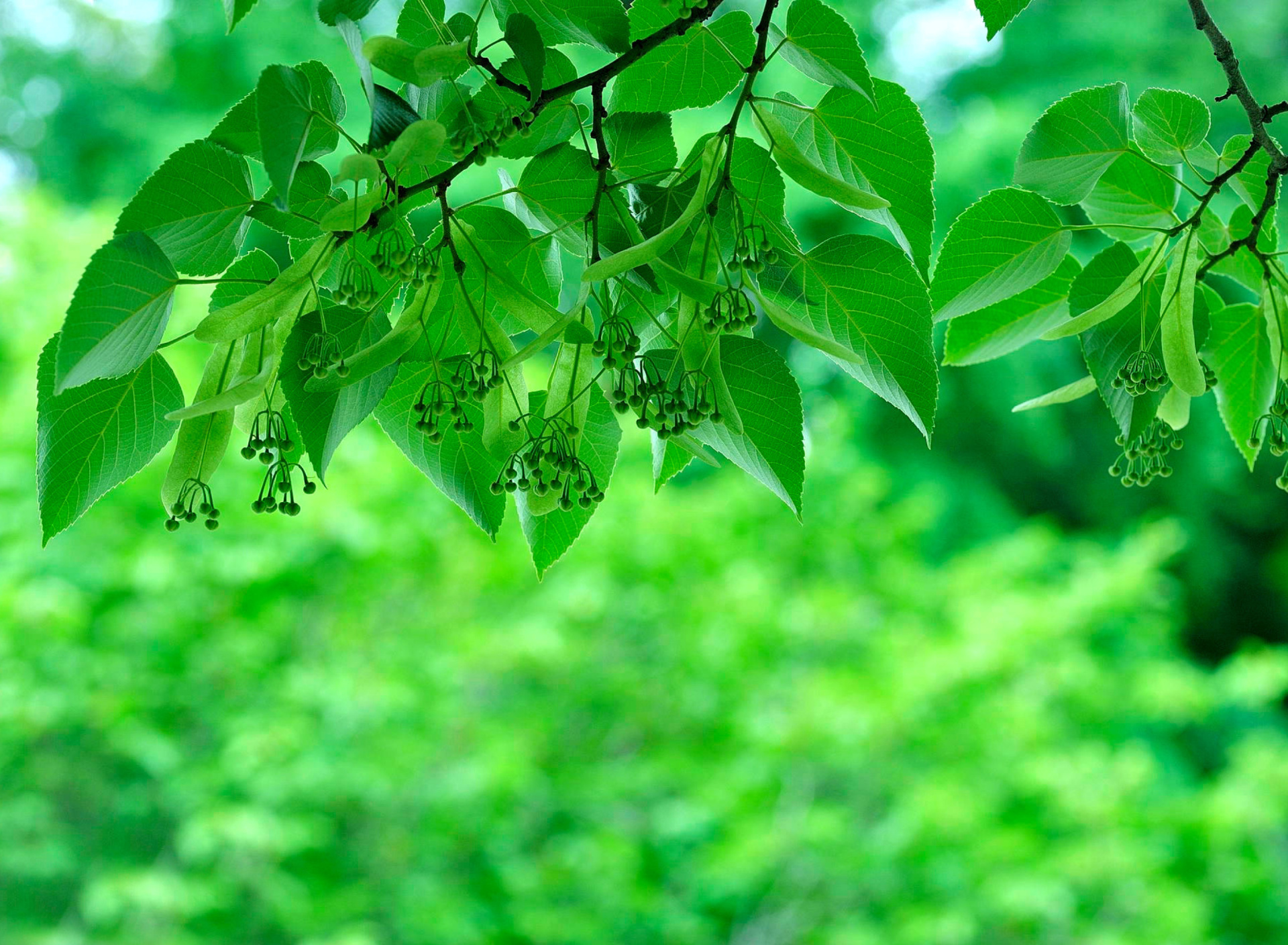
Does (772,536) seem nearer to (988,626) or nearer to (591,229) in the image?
(988,626)

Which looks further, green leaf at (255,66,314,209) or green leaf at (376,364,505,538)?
green leaf at (376,364,505,538)

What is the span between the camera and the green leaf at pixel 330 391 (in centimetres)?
48

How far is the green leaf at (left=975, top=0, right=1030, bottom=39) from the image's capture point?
460 millimetres

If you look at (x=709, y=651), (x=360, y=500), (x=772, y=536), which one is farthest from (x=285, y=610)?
(x=772, y=536)

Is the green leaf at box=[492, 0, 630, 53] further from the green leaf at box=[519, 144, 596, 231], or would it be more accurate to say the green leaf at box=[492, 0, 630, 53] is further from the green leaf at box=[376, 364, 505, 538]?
the green leaf at box=[376, 364, 505, 538]

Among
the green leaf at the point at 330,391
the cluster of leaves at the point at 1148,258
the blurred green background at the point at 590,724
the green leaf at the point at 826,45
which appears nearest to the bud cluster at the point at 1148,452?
the cluster of leaves at the point at 1148,258

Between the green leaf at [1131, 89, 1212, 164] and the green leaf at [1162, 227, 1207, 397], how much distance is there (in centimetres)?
4

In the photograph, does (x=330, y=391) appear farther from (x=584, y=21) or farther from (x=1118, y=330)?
(x=1118, y=330)

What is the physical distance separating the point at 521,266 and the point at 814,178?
5.4 inches

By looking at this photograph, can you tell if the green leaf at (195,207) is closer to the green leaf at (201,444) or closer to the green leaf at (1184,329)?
the green leaf at (201,444)

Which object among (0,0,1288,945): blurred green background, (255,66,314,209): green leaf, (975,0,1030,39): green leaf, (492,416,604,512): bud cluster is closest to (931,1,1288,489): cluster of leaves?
(975,0,1030,39): green leaf

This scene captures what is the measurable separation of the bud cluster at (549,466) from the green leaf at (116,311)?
0.15 metres

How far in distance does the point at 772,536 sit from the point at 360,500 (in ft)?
6.44

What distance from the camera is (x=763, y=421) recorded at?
0.51 metres
